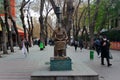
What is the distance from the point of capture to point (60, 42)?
664 inches

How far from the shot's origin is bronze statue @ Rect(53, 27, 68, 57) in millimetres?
16844

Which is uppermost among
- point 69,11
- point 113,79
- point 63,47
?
point 69,11

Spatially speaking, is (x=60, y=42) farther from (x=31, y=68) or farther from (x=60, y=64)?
(x=31, y=68)

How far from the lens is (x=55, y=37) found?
17094 millimetres

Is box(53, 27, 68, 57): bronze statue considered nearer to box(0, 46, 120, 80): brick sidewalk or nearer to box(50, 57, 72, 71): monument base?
box(50, 57, 72, 71): monument base

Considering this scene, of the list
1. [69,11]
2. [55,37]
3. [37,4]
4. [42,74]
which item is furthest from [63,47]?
[37,4]

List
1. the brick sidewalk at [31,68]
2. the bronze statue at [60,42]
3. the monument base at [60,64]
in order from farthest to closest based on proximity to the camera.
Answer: the bronze statue at [60,42]
the monument base at [60,64]
the brick sidewalk at [31,68]

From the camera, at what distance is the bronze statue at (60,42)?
55.3 feet

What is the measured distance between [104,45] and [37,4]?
1912 inches

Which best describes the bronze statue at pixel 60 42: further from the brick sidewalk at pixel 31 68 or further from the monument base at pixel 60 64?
the brick sidewalk at pixel 31 68

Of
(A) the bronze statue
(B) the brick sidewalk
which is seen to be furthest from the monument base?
(B) the brick sidewalk

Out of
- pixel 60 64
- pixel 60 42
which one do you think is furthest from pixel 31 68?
pixel 60 64

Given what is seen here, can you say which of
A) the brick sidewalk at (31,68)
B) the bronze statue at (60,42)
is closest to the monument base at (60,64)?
the bronze statue at (60,42)

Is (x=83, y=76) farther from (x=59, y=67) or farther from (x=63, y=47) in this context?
(x=63, y=47)
